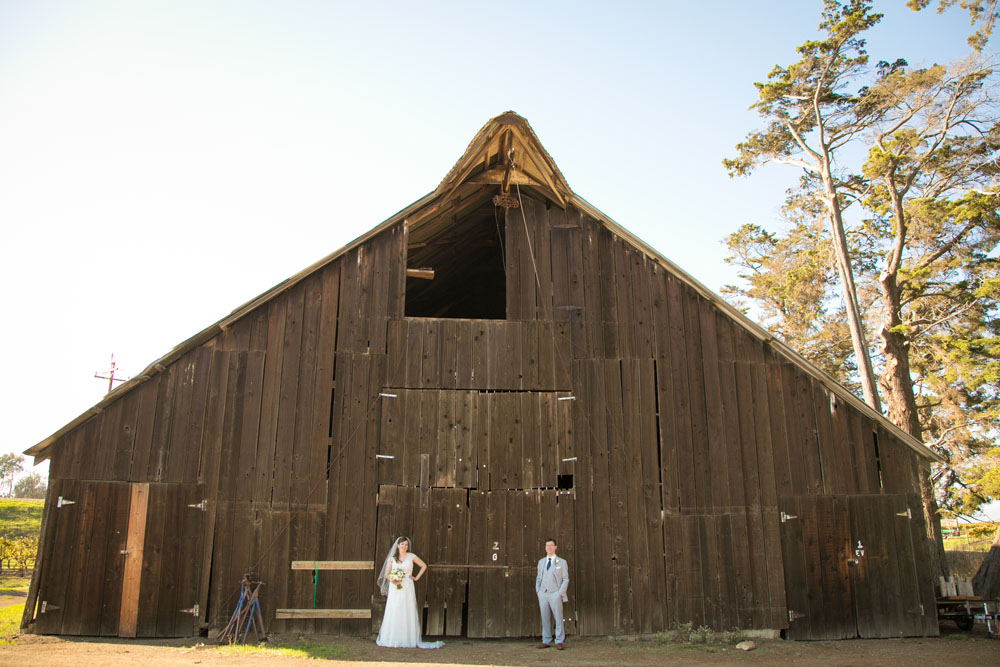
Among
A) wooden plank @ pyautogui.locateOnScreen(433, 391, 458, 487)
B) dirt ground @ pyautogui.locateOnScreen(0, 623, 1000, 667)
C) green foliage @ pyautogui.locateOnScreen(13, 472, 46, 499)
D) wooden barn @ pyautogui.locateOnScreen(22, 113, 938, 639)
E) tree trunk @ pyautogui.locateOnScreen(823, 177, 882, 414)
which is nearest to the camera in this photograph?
dirt ground @ pyautogui.locateOnScreen(0, 623, 1000, 667)

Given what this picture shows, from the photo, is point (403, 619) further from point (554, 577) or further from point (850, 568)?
point (850, 568)

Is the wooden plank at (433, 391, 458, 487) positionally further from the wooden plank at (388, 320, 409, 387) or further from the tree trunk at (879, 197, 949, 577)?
the tree trunk at (879, 197, 949, 577)

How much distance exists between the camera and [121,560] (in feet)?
33.7

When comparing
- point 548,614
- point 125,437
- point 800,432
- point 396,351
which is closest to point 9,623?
point 125,437

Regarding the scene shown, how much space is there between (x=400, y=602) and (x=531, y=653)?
1.98 metres

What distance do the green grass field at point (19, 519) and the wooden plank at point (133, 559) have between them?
2449 centimetres

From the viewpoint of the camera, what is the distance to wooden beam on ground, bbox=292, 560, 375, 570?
406 inches

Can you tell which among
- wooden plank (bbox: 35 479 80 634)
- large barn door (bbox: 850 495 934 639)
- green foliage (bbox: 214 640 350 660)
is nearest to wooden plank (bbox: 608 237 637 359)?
large barn door (bbox: 850 495 934 639)

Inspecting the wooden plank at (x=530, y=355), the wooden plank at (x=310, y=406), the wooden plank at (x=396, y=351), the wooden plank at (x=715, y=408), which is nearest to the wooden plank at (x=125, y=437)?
the wooden plank at (x=310, y=406)

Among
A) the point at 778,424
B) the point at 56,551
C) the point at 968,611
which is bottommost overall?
the point at 968,611

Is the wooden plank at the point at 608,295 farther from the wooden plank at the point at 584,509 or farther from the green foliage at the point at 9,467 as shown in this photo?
the green foliage at the point at 9,467

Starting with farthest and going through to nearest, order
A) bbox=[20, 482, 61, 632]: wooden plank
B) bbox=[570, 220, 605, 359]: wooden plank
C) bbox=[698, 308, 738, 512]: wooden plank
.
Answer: bbox=[570, 220, 605, 359]: wooden plank → bbox=[698, 308, 738, 512]: wooden plank → bbox=[20, 482, 61, 632]: wooden plank

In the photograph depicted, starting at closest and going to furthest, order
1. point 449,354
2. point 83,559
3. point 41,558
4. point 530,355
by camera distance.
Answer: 1. point 41,558
2. point 83,559
3. point 449,354
4. point 530,355

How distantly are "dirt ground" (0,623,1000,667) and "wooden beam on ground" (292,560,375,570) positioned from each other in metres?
0.96
